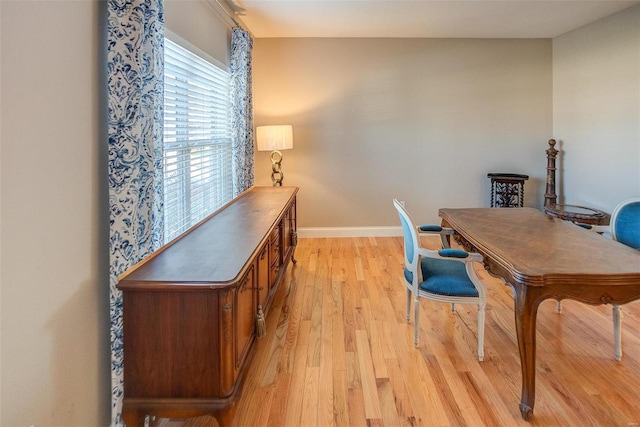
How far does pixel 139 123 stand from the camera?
180cm

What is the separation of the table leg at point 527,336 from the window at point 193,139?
2028 mm

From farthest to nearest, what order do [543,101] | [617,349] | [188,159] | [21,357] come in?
[543,101] → [188,159] → [617,349] → [21,357]

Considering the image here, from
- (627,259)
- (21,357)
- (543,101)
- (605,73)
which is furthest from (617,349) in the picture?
(543,101)

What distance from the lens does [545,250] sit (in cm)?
229

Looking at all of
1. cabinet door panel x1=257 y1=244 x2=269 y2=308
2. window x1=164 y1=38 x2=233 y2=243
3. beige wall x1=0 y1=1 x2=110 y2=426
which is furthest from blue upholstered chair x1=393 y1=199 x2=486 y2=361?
beige wall x1=0 y1=1 x2=110 y2=426

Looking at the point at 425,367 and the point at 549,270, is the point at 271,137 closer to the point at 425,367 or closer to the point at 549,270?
the point at 425,367

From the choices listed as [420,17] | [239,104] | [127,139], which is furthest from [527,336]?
[420,17]

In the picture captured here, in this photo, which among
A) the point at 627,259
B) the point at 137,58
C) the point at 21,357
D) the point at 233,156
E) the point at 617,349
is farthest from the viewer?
the point at 233,156

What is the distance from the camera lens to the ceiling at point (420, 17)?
13.1ft

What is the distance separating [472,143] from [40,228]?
204 inches

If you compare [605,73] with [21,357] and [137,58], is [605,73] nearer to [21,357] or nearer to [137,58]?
[137,58]

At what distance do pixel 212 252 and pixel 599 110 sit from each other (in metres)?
4.61

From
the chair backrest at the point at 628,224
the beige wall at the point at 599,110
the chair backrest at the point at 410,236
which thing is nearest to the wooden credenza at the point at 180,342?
the chair backrest at the point at 410,236

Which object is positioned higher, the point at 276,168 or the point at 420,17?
the point at 420,17
